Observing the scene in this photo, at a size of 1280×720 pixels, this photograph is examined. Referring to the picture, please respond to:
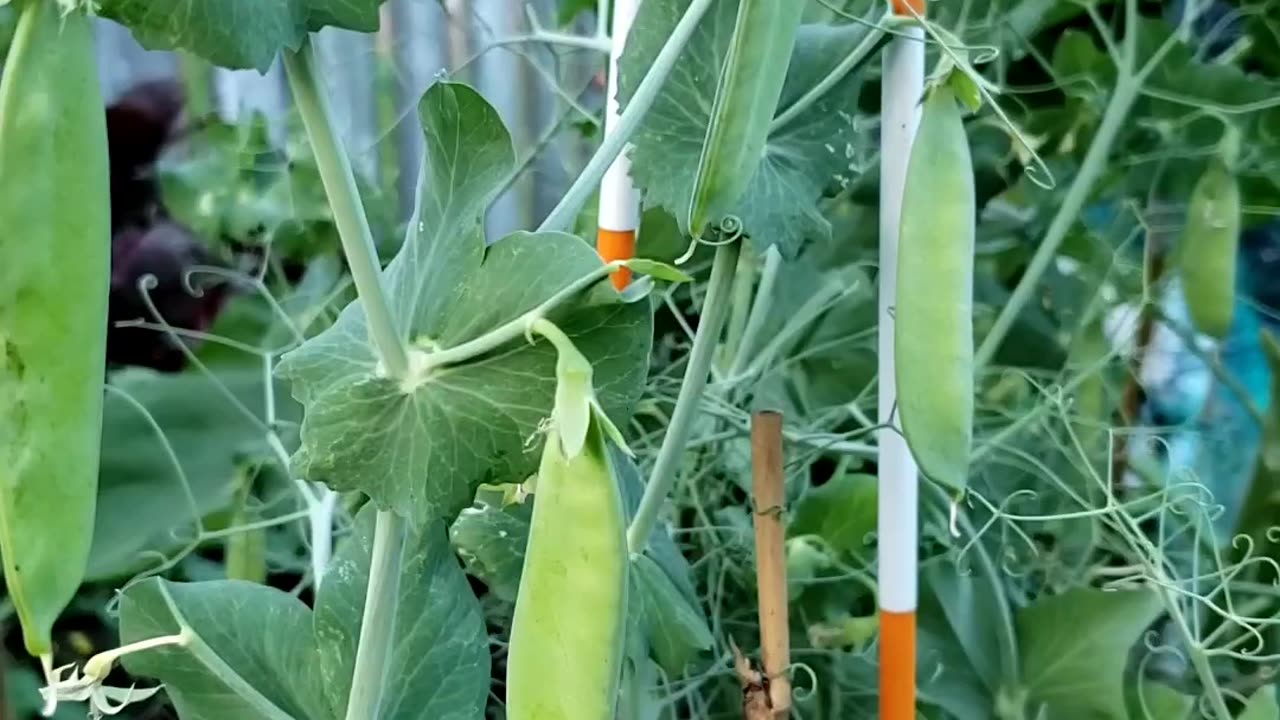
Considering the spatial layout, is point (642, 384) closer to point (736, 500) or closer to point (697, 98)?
point (697, 98)

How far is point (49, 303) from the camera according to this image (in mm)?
271

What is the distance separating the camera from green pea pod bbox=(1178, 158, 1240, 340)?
27.8 inches

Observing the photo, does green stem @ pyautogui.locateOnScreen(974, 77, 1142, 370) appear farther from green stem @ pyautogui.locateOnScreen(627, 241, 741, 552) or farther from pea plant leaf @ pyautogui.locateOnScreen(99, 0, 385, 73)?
pea plant leaf @ pyautogui.locateOnScreen(99, 0, 385, 73)

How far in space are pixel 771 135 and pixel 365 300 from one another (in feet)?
0.66

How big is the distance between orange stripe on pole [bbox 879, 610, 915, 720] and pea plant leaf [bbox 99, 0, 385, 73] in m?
0.33

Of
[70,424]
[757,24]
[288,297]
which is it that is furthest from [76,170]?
[288,297]

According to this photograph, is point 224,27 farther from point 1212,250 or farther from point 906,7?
point 1212,250

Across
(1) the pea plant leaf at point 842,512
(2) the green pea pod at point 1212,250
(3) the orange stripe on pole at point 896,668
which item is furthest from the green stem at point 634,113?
(2) the green pea pod at point 1212,250

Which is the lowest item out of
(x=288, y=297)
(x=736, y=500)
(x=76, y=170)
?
(x=736, y=500)

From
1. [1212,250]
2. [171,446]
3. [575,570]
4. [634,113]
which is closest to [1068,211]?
[1212,250]

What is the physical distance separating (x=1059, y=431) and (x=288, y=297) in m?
0.53

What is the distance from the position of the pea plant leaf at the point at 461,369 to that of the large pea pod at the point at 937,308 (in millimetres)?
90

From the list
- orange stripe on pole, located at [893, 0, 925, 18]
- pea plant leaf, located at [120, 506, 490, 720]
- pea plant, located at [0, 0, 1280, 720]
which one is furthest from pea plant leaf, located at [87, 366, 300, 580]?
orange stripe on pole, located at [893, 0, 925, 18]

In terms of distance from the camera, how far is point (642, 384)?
1.26 feet
